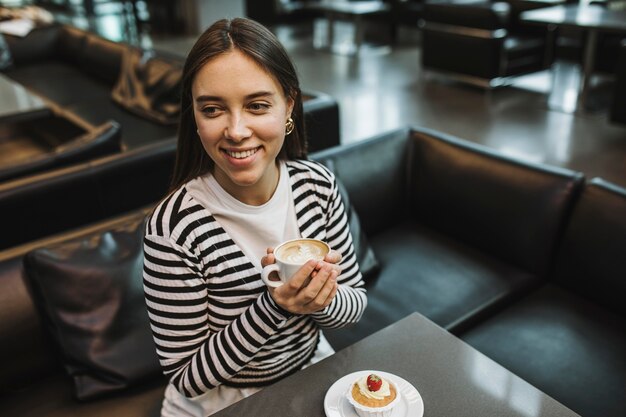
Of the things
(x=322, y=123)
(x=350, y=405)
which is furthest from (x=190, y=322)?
(x=322, y=123)

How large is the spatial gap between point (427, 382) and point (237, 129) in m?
0.63

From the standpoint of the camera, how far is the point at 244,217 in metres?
1.19

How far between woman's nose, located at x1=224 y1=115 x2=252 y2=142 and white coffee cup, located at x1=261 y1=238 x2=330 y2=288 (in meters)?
0.21

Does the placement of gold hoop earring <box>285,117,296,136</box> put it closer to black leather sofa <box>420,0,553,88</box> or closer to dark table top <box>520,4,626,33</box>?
dark table top <box>520,4,626,33</box>

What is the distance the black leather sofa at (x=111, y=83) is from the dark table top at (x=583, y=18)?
93.6 inches

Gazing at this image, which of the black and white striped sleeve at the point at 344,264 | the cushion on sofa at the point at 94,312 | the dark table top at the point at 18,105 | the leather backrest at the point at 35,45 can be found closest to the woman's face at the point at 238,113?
the black and white striped sleeve at the point at 344,264

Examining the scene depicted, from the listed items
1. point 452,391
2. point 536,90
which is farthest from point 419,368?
point 536,90

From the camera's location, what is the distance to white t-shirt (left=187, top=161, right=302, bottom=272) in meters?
1.19

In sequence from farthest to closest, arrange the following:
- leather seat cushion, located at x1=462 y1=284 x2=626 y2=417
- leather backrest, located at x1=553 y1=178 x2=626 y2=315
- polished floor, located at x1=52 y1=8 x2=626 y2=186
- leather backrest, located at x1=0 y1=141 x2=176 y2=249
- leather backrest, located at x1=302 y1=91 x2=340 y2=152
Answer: polished floor, located at x1=52 y1=8 x2=626 y2=186, leather backrest, located at x1=302 y1=91 x2=340 y2=152, leather backrest, located at x1=0 y1=141 x2=176 y2=249, leather backrest, located at x1=553 y1=178 x2=626 y2=315, leather seat cushion, located at x1=462 y1=284 x2=626 y2=417

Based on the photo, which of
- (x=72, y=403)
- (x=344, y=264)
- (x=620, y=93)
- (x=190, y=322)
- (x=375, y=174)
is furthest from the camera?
(x=620, y=93)

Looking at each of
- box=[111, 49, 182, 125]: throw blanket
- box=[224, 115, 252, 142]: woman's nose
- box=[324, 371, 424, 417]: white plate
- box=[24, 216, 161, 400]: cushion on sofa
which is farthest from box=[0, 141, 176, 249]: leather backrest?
box=[111, 49, 182, 125]: throw blanket

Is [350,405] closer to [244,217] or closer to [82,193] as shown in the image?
[244,217]

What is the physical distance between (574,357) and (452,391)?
29.5 inches

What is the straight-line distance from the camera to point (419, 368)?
3.89 ft
